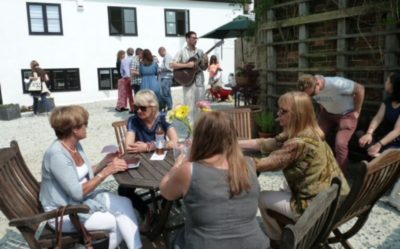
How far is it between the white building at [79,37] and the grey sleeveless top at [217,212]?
14753 mm

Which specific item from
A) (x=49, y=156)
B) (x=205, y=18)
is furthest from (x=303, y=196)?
(x=205, y=18)

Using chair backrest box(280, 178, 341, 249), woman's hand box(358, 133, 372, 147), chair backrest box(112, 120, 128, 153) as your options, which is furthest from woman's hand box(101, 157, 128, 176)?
woman's hand box(358, 133, 372, 147)

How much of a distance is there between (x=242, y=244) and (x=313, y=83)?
2.54m

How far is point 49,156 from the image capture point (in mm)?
2547

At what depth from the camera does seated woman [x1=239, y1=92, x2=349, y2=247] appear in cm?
254

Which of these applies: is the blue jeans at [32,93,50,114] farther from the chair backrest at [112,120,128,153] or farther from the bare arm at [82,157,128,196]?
the bare arm at [82,157,128,196]

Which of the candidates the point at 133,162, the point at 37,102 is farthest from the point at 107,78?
the point at 133,162

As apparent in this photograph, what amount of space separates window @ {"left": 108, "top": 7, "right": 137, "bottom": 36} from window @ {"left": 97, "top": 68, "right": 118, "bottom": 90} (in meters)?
1.62

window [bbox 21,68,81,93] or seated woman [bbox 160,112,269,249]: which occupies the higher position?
window [bbox 21,68,81,93]

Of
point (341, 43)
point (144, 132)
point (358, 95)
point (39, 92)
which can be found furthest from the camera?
point (39, 92)

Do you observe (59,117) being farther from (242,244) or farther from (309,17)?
(309,17)

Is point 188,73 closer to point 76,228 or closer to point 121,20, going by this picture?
point 76,228

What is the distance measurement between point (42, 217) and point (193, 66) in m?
4.81

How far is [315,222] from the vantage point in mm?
1829
